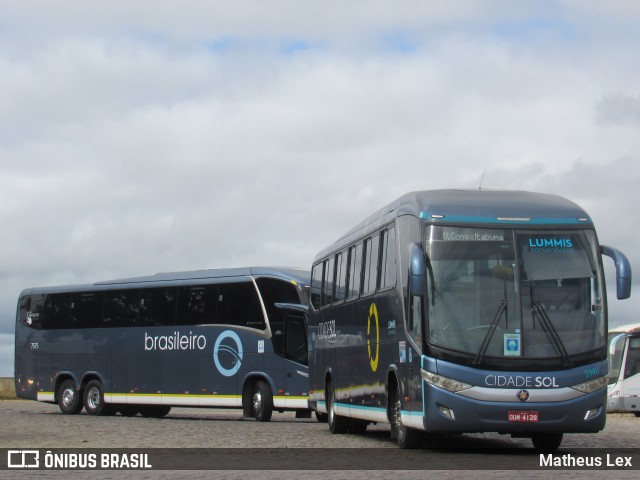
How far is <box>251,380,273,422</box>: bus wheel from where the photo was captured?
31.3 m

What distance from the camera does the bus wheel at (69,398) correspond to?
3688 cm

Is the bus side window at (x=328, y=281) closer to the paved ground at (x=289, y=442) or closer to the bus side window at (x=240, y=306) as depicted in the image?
the paved ground at (x=289, y=442)

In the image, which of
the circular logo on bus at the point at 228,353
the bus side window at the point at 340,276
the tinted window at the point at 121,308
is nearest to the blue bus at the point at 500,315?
the bus side window at the point at 340,276

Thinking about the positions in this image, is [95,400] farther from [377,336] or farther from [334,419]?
[377,336]

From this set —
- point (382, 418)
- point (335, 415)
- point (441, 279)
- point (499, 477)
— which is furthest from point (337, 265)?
point (499, 477)

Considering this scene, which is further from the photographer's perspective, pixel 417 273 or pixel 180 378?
pixel 180 378

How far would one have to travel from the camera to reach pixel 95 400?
119 ft

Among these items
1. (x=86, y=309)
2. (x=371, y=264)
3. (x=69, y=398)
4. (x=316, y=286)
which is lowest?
(x=69, y=398)

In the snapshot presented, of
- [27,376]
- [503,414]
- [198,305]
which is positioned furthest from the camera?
[27,376]

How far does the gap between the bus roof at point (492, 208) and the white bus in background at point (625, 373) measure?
18998mm

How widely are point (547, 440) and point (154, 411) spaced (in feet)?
72.5

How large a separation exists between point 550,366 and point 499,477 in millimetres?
3297

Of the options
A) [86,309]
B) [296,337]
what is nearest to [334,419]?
[296,337]

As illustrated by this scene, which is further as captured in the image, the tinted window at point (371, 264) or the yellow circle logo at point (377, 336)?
the tinted window at point (371, 264)
